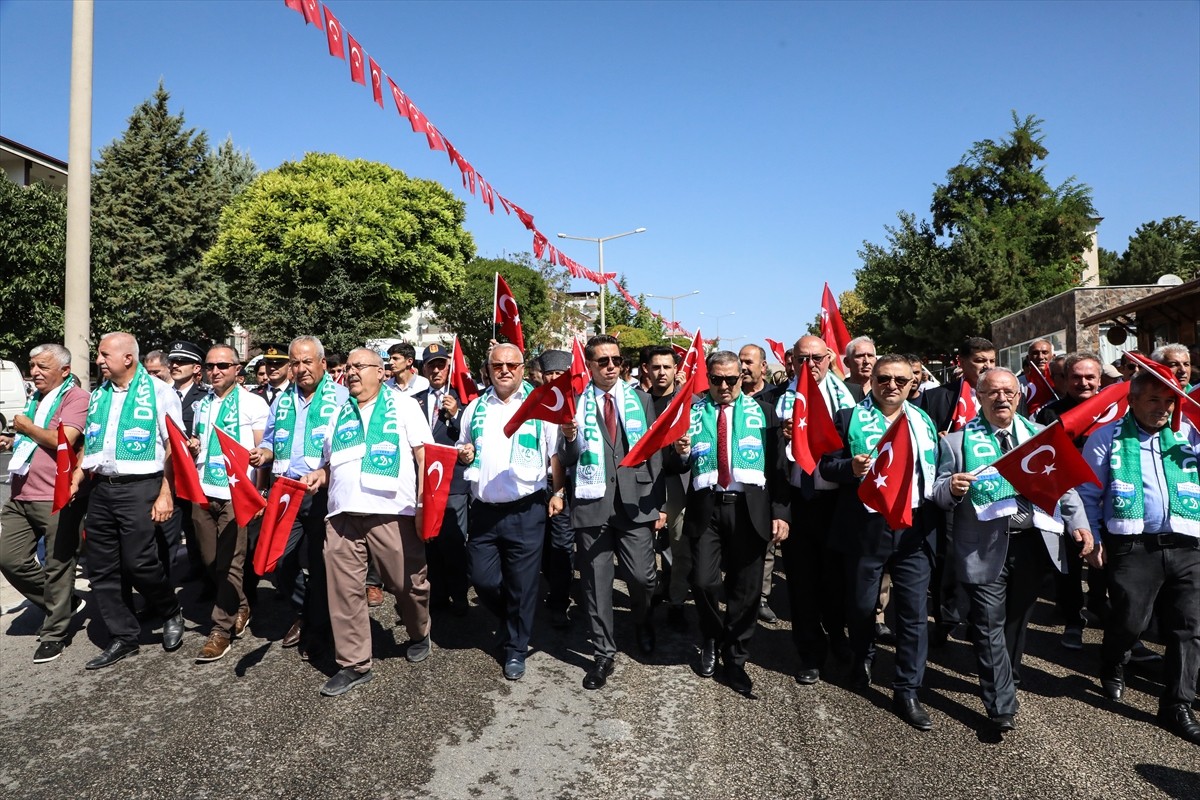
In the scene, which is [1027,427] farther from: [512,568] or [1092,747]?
[512,568]

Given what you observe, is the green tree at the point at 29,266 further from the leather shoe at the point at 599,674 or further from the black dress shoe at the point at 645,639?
the leather shoe at the point at 599,674

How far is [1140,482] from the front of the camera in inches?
177

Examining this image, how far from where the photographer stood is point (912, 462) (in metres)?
4.37

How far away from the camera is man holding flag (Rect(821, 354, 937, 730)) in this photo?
14.4ft

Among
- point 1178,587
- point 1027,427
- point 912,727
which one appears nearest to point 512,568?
point 912,727

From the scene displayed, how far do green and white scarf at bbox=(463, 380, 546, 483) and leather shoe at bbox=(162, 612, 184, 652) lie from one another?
7.40 ft

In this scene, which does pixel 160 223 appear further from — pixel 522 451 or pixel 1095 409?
pixel 1095 409

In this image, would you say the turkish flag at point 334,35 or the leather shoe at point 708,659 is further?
the turkish flag at point 334,35

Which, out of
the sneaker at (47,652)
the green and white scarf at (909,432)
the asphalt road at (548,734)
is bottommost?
the asphalt road at (548,734)

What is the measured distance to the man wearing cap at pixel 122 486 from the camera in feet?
17.7

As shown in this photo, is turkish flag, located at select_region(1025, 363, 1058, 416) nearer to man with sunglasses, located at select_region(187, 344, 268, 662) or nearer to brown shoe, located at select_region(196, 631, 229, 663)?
man with sunglasses, located at select_region(187, 344, 268, 662)

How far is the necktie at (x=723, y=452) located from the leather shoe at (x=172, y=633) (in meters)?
3.69

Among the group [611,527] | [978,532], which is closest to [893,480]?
[978,532]

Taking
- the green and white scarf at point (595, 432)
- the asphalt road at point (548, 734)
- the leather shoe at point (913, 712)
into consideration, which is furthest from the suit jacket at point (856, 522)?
the green and white scarf at point (595, 432)
